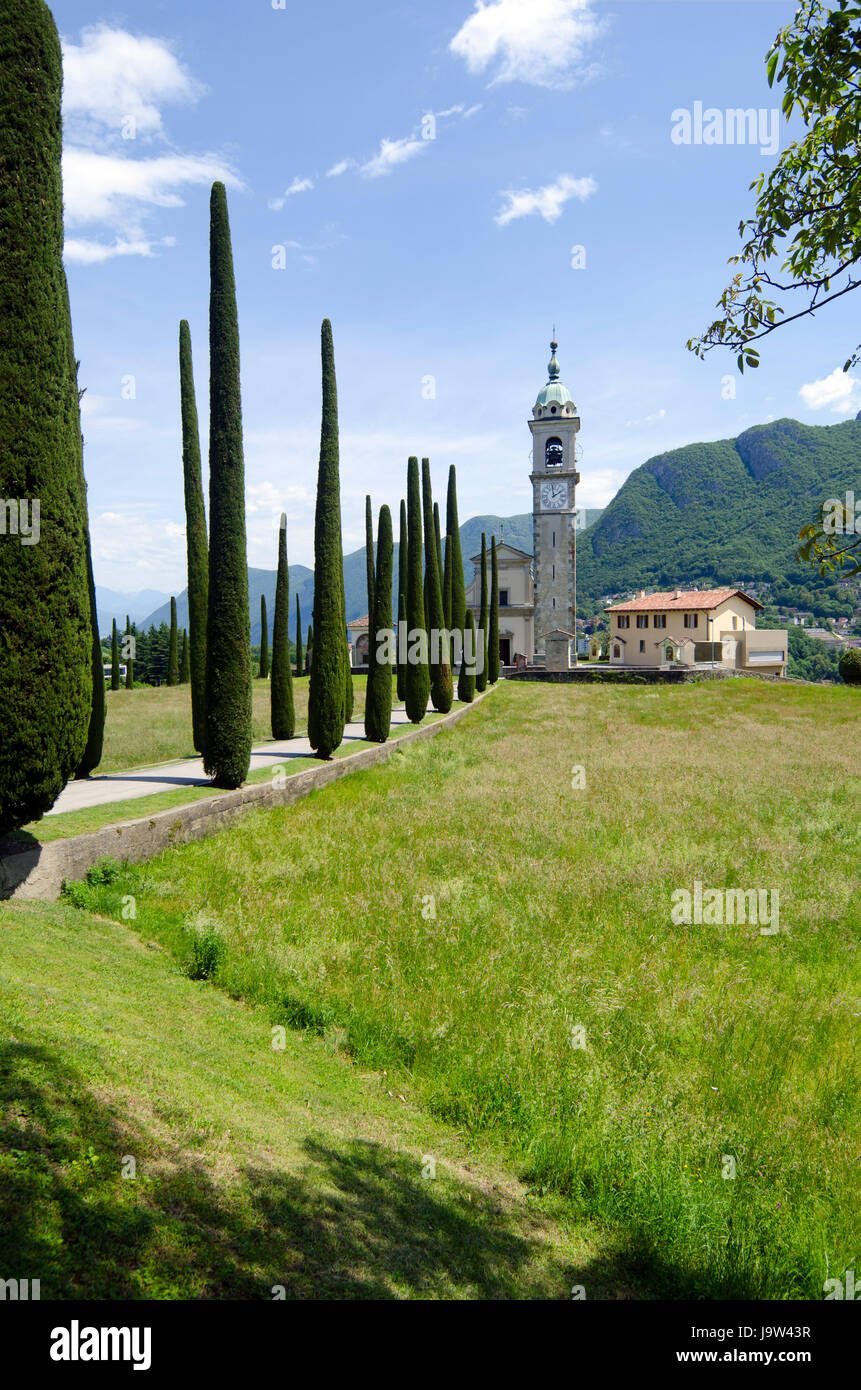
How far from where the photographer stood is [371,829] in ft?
41.1

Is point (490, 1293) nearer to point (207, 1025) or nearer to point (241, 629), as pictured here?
point (207, 1025)

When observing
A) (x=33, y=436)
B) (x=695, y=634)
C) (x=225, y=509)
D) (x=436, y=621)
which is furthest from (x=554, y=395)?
(x=33, y=436)

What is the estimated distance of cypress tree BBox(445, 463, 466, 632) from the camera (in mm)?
35969

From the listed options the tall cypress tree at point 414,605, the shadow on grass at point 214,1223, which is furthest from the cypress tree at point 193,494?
the shadow on grass at point 214,1223

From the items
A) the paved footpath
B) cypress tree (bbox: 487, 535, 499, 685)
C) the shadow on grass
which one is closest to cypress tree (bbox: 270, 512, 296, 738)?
the paved footpath

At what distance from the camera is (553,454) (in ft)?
208

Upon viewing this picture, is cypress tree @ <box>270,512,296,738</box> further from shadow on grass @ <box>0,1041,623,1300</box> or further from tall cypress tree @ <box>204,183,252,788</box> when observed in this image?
shadow on grass @ <box>0,1041,623,1300</box>

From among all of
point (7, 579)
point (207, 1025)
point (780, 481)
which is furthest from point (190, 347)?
point (780, 481)

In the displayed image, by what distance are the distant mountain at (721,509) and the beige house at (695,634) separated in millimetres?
26617

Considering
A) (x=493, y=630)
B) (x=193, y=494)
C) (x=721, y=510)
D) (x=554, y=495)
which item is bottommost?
(x=493, y=630)

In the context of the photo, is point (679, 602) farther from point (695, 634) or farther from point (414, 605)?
point (414, 605)

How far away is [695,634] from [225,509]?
49.3 m

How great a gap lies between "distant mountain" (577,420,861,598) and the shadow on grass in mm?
90238

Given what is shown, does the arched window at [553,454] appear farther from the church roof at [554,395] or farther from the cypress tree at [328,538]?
the cypress tree at [328,538]
